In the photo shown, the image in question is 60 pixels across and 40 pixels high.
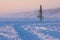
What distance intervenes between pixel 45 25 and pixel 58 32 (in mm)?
181

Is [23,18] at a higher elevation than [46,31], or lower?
higher

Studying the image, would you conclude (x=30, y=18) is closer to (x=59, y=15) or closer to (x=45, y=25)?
(x=45, y=25)

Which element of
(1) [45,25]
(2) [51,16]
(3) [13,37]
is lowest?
(3) [13,37]

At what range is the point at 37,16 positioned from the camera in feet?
5.38

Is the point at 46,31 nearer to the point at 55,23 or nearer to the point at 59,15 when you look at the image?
the point at 55,23

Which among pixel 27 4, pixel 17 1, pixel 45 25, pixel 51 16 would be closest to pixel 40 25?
pixel 45 25

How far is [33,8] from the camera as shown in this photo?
5.37 feet

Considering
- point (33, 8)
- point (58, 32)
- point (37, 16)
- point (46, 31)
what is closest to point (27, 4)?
point (33, 8)

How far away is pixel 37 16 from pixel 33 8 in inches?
4.5

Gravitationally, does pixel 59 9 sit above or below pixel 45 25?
above

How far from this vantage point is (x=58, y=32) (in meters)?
1.58

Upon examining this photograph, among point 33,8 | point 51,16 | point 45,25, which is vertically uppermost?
point 33,8

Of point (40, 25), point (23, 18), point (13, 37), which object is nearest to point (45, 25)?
point (40, 25)

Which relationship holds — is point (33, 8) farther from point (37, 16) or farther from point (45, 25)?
point (45, 25)
